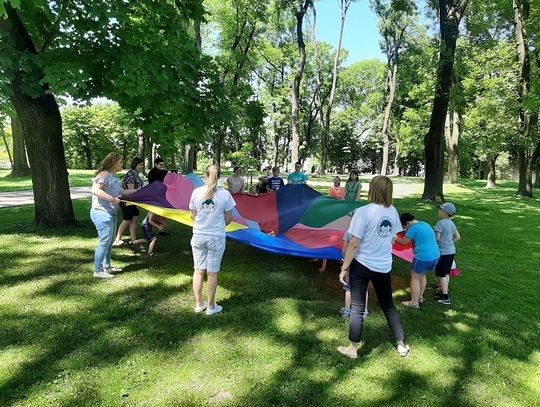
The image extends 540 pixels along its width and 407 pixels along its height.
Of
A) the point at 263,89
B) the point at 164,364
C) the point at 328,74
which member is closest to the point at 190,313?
the point at 164,364

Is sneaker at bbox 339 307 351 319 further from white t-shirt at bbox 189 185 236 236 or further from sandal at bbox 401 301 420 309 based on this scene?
white t-shirt at bbox 189 185 236 236

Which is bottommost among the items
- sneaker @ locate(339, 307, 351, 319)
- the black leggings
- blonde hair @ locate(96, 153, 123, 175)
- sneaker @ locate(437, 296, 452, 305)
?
sneaker @ locate(437, 296, 452, 305)

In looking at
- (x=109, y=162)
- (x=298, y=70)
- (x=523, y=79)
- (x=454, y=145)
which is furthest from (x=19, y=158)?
(x=454, y=145)

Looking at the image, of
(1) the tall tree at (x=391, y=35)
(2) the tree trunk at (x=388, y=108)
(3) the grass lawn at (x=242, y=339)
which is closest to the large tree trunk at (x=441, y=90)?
(3) the grass lawn at (x=242, y=339)

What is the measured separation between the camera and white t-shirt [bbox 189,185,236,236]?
4.54 metres

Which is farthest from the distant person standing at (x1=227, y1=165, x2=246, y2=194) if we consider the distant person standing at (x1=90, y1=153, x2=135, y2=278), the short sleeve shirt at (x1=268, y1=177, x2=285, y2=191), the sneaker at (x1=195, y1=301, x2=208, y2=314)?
the sneaker at (x1=195, y1=301, x2=208, y2=314)

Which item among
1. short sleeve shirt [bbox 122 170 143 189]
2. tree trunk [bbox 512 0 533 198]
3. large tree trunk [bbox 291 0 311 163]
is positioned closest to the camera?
short sleeve shirt [bbox 122 170 143 189]

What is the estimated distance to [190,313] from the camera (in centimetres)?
497

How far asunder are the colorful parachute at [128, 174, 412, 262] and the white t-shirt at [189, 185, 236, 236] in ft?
4.77

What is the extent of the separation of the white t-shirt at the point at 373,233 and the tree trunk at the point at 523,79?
61.3 feet

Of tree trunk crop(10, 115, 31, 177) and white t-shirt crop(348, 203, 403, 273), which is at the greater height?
tree trunk crop(10, 115, 31, 177)

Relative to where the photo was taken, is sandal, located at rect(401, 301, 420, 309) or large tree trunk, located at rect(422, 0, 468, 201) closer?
sandal, located at rect(401, 301, 420, 309)

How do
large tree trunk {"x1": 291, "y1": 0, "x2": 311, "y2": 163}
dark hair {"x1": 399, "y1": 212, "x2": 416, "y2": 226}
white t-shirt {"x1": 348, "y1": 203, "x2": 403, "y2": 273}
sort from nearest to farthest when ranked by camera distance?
white t-shirt {"x1": 348, "y1": 203, "x2": 403, "y2": 273} < dark hair {"x1": 399, "y1": 212, "x2": 416, "y2": 226} < large tree trunk {"x1": 291, "y1": 0, "x2": 311, "y2": 163}

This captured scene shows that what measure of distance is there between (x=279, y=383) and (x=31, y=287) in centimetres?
386
